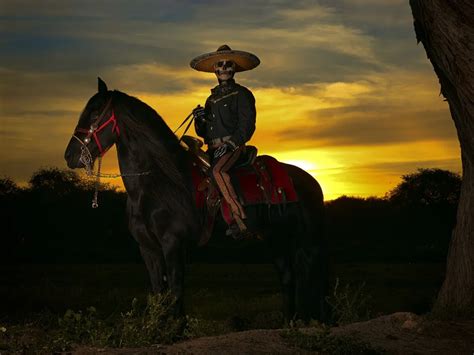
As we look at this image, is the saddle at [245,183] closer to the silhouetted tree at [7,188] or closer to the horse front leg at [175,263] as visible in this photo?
the horse front leg at [175,263]

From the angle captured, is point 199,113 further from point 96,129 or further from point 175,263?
point 175,263

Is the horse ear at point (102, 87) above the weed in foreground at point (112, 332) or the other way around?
above

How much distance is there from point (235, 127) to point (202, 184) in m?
0.93

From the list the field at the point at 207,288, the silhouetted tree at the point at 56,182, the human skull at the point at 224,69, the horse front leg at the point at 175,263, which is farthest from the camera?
the silhouetted tree at the point at 56,182

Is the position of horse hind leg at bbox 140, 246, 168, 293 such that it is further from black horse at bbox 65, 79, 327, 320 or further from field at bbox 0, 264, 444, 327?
field at bbox 0, 264, 444, 327

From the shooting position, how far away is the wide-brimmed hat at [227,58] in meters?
10.3

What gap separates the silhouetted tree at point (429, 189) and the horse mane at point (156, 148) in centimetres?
1957

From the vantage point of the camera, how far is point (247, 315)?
12.7 meters

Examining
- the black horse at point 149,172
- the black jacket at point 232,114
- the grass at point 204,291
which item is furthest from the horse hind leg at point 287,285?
the black jacket at point 232,114

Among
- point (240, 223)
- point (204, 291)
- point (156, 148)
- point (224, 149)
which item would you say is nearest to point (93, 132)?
point (156, 148)

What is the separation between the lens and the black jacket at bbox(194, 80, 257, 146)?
10109 millimetres

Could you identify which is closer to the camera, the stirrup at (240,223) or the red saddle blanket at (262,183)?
the stirrup at (240,223)

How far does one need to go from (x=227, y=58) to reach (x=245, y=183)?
1.78 meters

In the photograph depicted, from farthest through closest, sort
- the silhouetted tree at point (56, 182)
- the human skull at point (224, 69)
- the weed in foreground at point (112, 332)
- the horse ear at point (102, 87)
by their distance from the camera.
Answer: the silhouetted tree at point (56, 182)
the human skull at point (224, 69)
the horse ear at point (102, 87)
the weed in foreground at point (112, 332)
